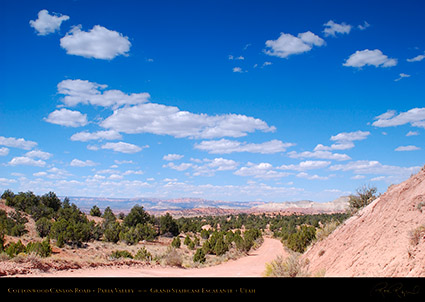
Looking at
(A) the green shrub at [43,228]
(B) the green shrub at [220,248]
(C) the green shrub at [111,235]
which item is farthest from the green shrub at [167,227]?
(B) the green shrub at [220,248]

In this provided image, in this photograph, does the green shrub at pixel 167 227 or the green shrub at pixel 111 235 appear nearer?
the green shrub at pixel 111 235

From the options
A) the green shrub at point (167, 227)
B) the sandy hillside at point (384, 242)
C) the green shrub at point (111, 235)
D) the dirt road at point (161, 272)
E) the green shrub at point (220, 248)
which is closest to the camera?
the sandy hillside at point (384, 242)
